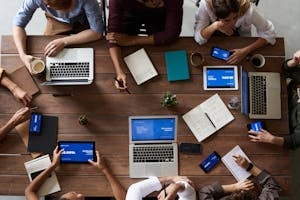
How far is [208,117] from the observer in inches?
103

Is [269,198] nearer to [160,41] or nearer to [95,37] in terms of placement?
[160,41]

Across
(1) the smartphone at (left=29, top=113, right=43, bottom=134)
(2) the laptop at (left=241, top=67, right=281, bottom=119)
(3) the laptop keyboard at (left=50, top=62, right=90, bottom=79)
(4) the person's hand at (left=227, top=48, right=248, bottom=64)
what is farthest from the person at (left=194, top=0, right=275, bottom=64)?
(1) the smartphone at (left=29, top=113, right=43, bottom=134)

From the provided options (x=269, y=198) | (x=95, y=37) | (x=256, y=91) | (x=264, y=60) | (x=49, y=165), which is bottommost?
(x=269, y=198)

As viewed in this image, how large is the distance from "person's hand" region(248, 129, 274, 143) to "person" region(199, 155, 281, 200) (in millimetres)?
134

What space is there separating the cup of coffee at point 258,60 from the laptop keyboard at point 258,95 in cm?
8

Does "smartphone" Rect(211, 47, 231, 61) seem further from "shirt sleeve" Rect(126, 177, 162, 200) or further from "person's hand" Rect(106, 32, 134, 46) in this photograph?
"shirt sleeve" Rect(126, 177, 162, 200)

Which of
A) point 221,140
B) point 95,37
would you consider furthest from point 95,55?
point 221,140

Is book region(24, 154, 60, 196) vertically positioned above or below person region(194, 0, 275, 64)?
below

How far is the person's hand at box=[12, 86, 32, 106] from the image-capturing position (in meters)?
2.59

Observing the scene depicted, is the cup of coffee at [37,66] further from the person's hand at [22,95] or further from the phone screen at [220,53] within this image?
the phone screen at [220,53]

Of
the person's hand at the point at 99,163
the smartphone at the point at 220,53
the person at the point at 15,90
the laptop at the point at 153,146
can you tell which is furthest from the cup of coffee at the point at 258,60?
the person at the point at 15,90

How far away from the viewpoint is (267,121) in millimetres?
2633

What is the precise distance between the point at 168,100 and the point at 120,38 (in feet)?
1.54

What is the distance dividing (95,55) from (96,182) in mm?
750
